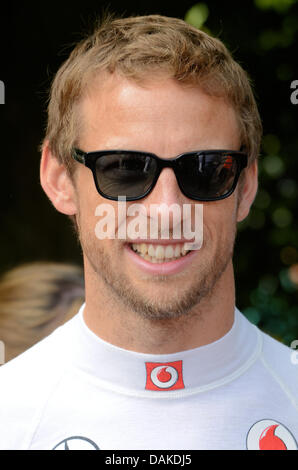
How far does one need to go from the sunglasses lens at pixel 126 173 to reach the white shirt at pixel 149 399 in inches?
20.6

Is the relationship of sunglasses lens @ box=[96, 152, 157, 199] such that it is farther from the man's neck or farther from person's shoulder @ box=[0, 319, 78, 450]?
person's shoulder @ box=[0, 319, 78, 450]

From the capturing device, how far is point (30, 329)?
297 centimetres

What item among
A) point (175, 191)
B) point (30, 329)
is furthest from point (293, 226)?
point (175, 191)

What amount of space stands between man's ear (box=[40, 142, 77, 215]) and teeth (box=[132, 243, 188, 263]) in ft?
1.18

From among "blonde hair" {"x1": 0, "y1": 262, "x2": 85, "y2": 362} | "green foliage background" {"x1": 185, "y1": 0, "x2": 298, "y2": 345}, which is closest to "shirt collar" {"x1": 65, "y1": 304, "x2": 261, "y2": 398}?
"blonde hair" {"x1": 0, "y1": 262, "x2": 85, "y2": 362}

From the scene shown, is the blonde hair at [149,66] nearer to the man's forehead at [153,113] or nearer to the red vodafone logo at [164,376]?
the man's forehead at [153,113]

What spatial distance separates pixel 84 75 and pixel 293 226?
193cm

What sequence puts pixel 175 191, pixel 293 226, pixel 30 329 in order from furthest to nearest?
1. pixel 293 226
2. pixel 30 329
3. pixel 175 191

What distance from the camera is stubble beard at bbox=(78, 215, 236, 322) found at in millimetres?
1715

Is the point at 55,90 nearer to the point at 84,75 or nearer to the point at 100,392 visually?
the point at 84,75

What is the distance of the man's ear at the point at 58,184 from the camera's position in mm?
1979

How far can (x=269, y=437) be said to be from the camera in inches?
67.4

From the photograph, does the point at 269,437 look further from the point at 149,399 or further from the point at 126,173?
the point at 126,173
